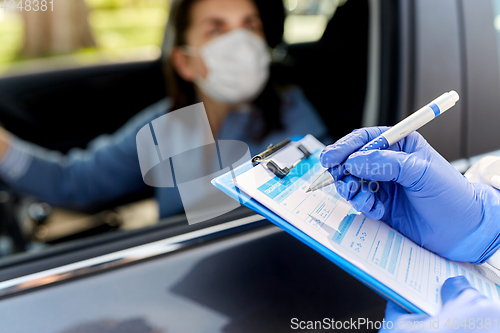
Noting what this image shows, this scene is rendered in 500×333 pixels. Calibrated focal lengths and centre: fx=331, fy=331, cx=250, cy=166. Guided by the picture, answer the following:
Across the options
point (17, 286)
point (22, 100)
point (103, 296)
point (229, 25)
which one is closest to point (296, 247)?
point (103, 296)

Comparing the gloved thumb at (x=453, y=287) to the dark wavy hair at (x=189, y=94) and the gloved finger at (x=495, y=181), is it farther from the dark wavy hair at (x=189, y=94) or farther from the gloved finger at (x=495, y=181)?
the dark wavy hair at (x=189, y=94)

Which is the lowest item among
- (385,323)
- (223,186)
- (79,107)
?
(385,323)

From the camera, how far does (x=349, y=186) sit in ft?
2.00

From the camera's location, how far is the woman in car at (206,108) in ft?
4.15

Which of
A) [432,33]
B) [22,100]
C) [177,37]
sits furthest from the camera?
[22,100]

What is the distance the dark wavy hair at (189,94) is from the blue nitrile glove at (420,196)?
2.41ft

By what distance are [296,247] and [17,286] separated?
22.2 inches

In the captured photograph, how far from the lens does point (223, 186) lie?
562 mm

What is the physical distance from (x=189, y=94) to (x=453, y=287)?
118 cm

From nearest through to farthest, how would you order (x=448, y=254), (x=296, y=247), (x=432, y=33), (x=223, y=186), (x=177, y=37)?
(x=223, y=186) → (x=448, y=254) → (x=296, y=247) → (x=432, y=33) → (x=177, y=37)

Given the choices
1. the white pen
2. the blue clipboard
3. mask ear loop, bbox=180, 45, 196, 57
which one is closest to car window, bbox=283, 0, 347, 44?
mask ear loop, bbox=180, 45, 196, 57

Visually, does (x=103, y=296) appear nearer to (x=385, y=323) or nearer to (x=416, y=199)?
(x=385, y=323)

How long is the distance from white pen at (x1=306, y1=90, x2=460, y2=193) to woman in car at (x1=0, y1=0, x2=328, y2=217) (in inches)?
25.5

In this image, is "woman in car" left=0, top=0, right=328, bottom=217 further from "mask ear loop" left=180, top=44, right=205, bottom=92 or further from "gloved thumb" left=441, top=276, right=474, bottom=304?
"gloved thumb" left=441, top=276, right=474, bottom=304
